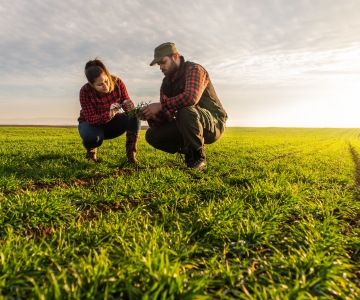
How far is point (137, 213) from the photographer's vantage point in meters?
3.28

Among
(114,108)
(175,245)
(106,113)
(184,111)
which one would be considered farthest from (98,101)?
(175,245)

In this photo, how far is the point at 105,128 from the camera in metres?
7.22

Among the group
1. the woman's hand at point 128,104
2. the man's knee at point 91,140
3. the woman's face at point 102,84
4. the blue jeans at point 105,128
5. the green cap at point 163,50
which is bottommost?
the man's knee at point 91,140

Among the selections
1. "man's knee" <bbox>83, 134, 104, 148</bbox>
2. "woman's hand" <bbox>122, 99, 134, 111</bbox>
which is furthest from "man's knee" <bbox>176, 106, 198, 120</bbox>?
"man's knee" <bbox>83, 134, 104, 148</bbox>

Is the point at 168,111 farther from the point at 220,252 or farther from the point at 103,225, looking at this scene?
the point at 220,252

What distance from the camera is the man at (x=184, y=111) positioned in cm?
556

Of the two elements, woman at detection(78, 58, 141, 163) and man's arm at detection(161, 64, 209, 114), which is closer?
man's arm at detection(161, 64, 209, 114)

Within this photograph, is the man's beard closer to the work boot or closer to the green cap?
the green cap

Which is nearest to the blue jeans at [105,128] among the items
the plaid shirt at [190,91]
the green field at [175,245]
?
the plaid shirt at [190,91]

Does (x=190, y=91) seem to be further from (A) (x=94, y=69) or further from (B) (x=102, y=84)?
(A) (x=94, y=69)

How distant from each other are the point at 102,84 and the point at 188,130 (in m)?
2.27

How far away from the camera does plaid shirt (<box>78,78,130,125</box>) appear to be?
22.3 feet

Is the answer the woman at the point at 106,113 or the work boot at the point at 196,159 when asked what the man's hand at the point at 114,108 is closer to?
the woman at the point at 106,113

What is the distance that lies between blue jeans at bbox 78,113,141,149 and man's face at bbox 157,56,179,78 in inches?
60.6
